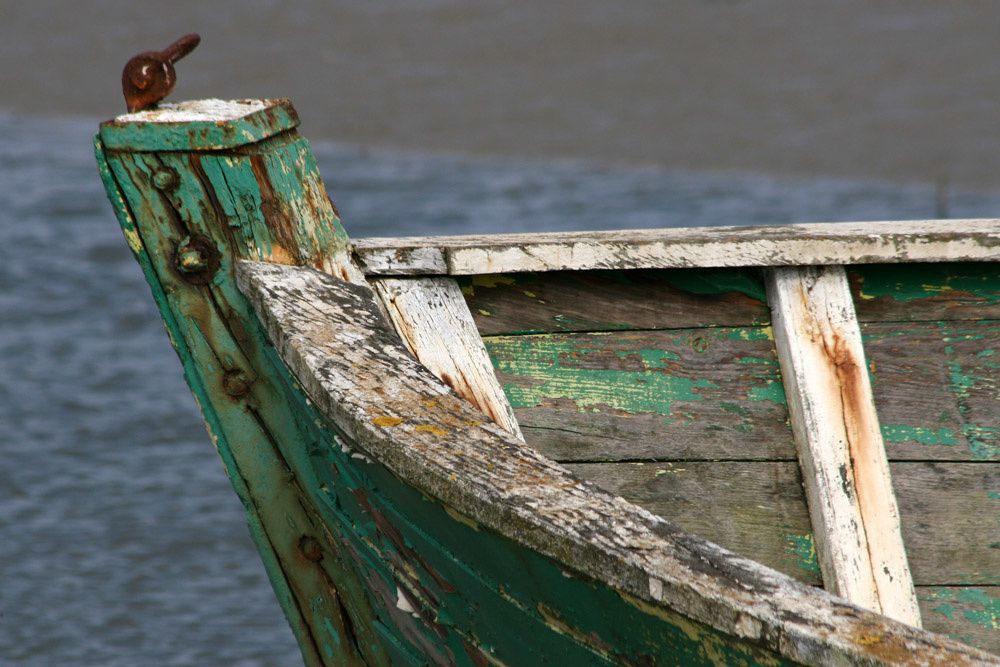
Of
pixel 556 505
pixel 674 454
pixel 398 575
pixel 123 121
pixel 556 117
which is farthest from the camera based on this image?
pixel 556 117

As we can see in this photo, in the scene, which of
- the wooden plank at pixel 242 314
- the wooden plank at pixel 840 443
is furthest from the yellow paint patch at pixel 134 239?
the wooden plank at pixel 840 443

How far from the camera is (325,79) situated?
29.7 feet

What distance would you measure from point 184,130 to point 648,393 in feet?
2.61

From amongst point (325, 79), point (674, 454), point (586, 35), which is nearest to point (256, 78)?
point (325, 79)

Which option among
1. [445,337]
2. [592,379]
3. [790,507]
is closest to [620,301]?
[592,379]

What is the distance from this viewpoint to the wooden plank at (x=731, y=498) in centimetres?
197

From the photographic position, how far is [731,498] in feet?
6.48

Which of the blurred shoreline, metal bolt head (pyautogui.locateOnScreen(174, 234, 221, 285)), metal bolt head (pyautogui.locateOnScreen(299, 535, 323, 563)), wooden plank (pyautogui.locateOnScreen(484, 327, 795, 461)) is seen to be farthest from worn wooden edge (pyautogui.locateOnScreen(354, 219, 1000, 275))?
the blurred shoreline

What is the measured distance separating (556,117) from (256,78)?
2.11 m

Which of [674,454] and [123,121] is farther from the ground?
[123,121]

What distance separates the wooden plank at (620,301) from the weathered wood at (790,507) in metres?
0.22

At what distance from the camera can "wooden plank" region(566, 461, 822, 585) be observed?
197 cm

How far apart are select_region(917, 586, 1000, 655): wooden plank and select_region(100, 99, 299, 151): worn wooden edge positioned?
122 cm

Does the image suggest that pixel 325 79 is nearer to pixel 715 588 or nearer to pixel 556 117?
pixel 556 117
